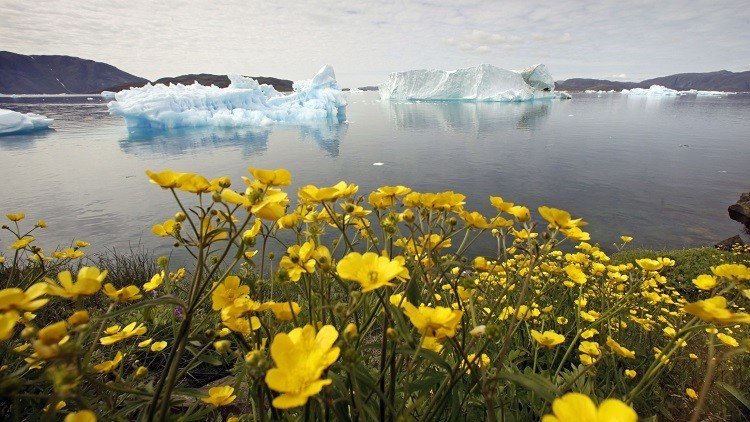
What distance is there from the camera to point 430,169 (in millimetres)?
14844

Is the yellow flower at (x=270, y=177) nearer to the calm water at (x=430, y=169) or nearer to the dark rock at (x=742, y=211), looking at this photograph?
the calm water at (x=430, y=169)

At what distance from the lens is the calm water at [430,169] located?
10.3m

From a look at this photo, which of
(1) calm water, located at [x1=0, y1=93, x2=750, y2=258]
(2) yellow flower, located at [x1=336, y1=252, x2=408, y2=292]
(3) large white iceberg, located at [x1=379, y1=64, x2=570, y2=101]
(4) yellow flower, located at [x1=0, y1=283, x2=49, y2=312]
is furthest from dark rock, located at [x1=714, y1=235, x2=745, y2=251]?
(3) large white iceberg, located at [x1=379, y1=64, x2=570, y2=101]

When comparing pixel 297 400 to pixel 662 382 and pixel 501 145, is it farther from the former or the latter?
pixel 501 145

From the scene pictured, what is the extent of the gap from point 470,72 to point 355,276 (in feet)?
185

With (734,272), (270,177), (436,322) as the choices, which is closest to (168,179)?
(270,177)

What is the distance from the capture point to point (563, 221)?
1255mm

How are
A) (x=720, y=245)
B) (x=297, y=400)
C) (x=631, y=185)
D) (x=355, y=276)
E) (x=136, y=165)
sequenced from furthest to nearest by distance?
(x=136, y=165), (x=631, y=185), (x=720, y=245), (x=355, y=276), (x=297, y=400)

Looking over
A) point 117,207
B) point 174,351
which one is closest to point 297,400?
point 174,351

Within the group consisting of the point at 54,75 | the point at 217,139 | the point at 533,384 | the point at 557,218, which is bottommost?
the point at 217,139

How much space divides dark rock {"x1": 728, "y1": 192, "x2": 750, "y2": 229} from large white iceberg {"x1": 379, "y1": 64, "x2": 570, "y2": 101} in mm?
43396

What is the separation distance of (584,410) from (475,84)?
56.3 meters

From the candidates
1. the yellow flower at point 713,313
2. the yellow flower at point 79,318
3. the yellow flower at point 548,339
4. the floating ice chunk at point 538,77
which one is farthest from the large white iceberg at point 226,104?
the floating ice chunk at point 538,77

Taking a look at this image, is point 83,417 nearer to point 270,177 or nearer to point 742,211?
point 270,177
